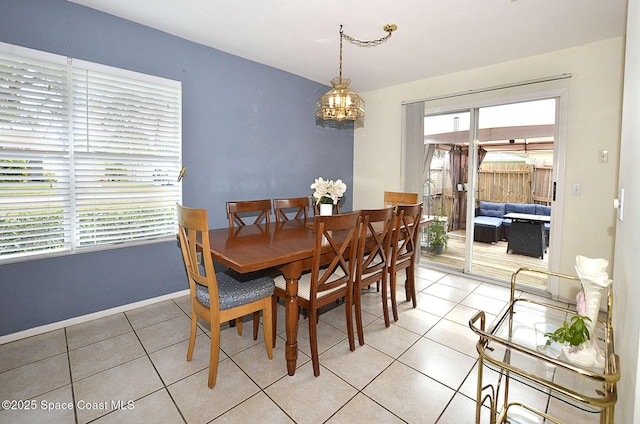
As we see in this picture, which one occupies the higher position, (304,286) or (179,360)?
(304,286)

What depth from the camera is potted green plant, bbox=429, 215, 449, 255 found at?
429cm

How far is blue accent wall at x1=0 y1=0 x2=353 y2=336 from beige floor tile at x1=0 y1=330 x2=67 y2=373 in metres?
0.12

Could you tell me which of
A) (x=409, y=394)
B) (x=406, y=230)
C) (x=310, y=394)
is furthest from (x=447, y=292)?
(x=310, y=394)

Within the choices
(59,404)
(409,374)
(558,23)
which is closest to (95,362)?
(59,404)

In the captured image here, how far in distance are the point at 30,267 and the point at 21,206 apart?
1.58ft

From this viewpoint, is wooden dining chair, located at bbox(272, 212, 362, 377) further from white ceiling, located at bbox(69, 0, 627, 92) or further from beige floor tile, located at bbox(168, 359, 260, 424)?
white ceiling, located at bbox(69, 0, 627, 92)

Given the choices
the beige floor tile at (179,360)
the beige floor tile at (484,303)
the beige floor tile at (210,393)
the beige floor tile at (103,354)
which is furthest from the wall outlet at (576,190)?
the beige floor tile at (103,354)

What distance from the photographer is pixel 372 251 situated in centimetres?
231

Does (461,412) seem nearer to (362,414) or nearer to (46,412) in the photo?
(362,414)

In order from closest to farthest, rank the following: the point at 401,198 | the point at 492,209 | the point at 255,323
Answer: the point at 255,323
the point at 401,198
the point at 492,209

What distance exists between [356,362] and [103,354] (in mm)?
1774

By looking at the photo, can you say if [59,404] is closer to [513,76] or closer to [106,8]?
[106,8]

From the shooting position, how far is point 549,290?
3.20m

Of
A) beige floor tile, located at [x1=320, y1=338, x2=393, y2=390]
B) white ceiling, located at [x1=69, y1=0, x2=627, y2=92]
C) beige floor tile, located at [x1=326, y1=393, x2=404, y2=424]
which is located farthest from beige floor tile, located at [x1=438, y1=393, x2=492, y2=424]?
white ceiling, located at [x1=69, y1=0, x2=627, y2=92]
